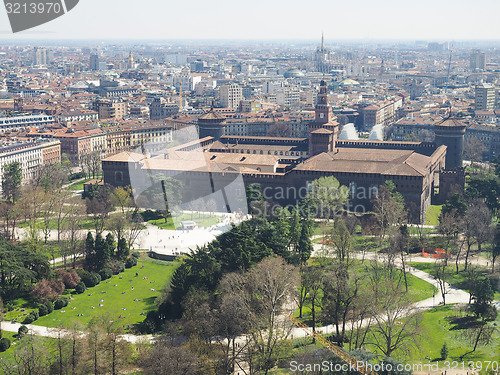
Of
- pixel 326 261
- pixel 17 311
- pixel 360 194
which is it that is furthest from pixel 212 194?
pixel 17 311

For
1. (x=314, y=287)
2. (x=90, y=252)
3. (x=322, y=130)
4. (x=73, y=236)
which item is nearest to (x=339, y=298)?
(x=314, y=287)

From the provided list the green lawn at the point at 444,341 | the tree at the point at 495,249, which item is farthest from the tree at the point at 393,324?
the tree at the point at 495,249

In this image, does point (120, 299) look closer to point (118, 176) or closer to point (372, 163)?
point (118, 176)

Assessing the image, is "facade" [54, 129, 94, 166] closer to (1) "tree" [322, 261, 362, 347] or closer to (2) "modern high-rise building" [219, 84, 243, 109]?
(2) "modern high-rise building" [219, 84, 243, 109]

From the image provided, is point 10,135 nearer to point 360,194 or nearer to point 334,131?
point 334,131

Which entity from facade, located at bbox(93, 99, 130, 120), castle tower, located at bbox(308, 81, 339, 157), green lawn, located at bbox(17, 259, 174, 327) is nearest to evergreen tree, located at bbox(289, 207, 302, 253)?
green lawn, located at bbox(17, 259, 174, 327)

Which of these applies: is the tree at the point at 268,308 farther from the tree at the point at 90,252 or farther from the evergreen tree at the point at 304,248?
the tree at the point at 90,252
